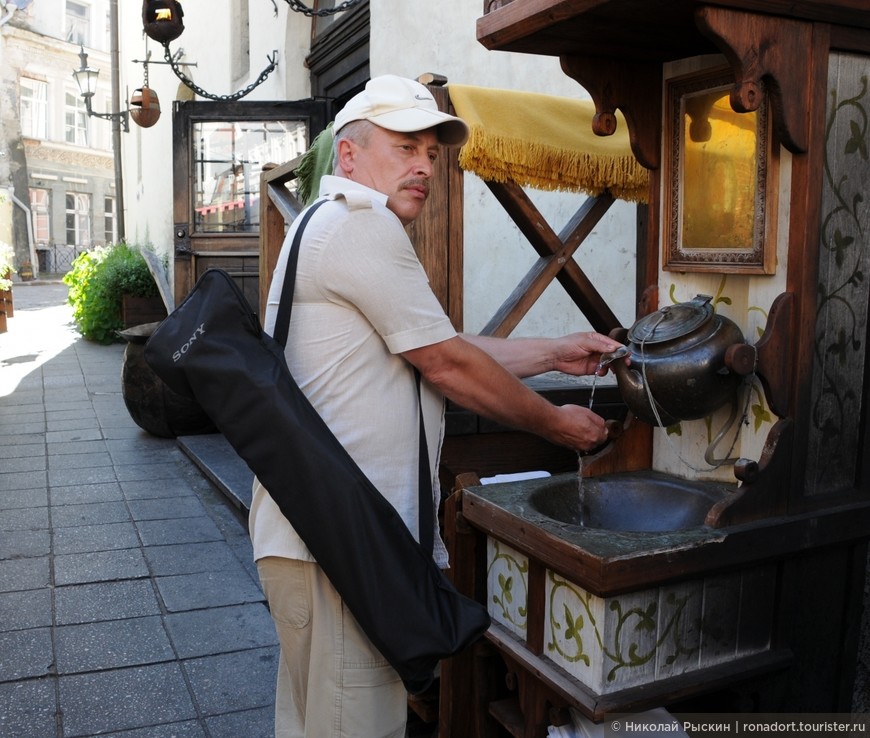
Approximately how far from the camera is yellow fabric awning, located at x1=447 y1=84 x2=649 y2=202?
3057 millimetres

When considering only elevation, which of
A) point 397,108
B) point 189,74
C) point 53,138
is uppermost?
point 53,138

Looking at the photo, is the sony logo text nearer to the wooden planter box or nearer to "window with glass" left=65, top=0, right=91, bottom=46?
the wooden planter box

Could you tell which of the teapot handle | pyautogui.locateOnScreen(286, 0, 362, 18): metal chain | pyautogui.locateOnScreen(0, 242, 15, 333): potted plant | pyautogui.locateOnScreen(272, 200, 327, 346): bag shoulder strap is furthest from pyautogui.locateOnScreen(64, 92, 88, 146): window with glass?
the teapot handle

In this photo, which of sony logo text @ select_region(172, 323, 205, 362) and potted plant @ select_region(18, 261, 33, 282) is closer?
sony logo text @ select_region(172, 323, 205, 362)

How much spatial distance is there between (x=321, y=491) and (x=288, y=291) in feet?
1.32

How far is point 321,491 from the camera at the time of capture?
1.84 metres

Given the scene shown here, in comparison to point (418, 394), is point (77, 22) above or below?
above

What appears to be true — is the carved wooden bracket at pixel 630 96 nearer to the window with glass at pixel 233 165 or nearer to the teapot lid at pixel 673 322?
the teapot lid at pixel 673 322

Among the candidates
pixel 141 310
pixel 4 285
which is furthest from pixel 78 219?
pixel 141 310

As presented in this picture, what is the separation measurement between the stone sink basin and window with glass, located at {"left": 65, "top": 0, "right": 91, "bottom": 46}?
3458 cm

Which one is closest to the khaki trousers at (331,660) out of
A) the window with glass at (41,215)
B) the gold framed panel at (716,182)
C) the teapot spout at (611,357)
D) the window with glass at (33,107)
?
the teapot spout at (611,357)

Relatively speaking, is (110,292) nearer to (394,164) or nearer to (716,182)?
(716,182)

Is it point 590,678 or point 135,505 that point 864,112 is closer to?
point 590,678

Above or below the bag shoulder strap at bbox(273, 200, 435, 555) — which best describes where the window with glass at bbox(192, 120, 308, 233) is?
above
